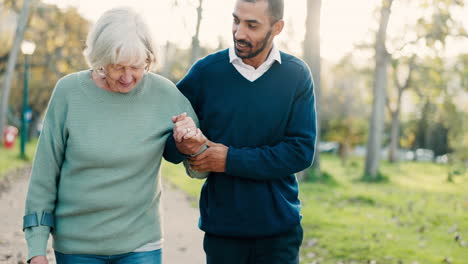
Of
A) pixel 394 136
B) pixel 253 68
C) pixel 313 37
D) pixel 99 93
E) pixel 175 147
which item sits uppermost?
pixel 313 37

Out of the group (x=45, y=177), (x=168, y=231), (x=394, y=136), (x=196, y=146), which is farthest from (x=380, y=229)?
(x=394, y=136)

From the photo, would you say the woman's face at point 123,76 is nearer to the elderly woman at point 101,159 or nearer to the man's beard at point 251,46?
the elderly woman at point 101,159

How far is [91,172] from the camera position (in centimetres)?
277

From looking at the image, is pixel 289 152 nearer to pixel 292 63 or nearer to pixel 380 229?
pixel 292 63

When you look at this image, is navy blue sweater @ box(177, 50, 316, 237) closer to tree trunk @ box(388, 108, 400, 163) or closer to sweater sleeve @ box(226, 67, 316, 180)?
sweater sleeve @ box(226, 67, 316, 180)

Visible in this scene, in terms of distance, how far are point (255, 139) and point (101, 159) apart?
802 millimetres

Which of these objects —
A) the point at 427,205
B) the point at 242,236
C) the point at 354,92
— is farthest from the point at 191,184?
the point at 354,92

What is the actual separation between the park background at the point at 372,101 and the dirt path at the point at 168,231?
1377mm

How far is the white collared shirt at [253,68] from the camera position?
10.4 feet

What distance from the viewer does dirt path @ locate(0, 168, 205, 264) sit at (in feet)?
23.2

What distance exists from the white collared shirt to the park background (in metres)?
0.30

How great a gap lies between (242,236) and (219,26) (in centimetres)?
1799

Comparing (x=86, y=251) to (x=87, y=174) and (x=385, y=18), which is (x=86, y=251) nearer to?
(x=87, y=174)

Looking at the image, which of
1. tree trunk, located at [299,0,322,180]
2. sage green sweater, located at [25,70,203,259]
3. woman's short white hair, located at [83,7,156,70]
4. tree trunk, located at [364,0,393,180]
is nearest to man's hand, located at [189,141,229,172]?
sage green sweater, located at [25,70,203,259]
